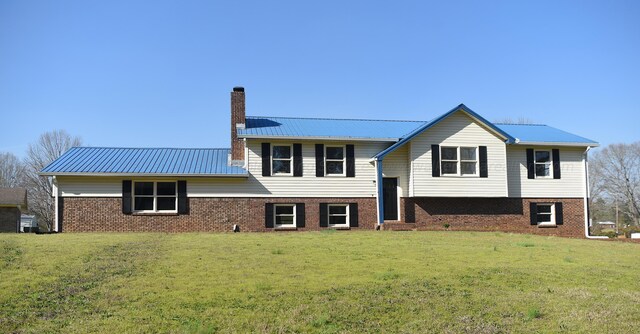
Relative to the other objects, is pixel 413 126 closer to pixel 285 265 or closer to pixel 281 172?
pixel 281 172

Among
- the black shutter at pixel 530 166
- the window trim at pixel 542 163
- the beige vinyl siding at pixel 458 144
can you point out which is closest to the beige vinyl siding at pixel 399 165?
the beige vinyl siding at pixel 458 144

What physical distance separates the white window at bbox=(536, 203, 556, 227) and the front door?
7.55 meters

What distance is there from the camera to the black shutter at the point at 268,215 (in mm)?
27078

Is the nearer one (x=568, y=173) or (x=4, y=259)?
(x=4, y=259)

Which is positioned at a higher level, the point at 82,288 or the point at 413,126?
the point at 413,126

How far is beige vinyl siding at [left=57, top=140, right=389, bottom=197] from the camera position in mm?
25891

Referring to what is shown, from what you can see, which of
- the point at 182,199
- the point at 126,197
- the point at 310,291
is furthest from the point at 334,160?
the point at 310,291

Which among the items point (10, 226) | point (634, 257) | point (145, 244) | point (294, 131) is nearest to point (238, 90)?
point (294, 131)

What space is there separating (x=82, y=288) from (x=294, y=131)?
1851 cm

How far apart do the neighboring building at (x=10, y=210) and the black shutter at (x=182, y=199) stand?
24.7 metres

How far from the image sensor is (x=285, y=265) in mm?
12453

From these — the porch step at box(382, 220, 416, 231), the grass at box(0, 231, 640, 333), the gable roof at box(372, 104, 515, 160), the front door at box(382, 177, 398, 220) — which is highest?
the gable roof at box(372, 104, 515, 160)

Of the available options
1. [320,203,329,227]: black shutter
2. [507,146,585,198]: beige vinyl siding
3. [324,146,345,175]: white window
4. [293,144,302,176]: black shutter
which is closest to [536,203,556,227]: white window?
[507,146,585,198]: beige vinyl siding

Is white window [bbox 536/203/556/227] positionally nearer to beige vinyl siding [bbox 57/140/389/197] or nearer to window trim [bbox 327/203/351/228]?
beige vinyl siding [bbox 57/140/389/197]
